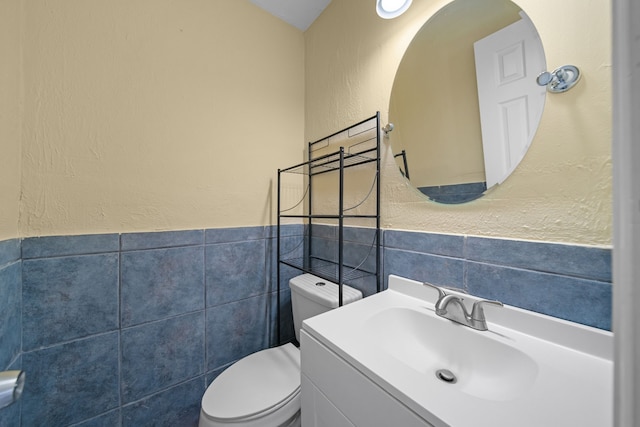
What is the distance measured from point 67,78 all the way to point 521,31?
153cm

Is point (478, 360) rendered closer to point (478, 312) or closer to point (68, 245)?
point (478, 312)

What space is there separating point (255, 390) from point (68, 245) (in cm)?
88

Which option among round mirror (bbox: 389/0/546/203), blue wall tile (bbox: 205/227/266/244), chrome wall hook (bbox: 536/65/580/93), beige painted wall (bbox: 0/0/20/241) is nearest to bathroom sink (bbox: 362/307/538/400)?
round mirror (bbox: 389/0/546/203)

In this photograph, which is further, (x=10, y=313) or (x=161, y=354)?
(x=161, y=354)

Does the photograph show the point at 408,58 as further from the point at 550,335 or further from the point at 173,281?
the point at 173,281

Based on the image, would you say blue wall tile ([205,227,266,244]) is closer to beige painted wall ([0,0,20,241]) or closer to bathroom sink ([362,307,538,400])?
beige painted wall ([0,0,20,241])

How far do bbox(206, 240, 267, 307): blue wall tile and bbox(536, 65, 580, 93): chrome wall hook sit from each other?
1.28m

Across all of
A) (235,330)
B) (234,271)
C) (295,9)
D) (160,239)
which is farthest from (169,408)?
(295,9)

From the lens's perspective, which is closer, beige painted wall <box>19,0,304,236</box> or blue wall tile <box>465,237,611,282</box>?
blue wall tile <box>465,237,611,282</box>

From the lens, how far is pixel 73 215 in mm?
833

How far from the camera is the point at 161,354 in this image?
99 cm

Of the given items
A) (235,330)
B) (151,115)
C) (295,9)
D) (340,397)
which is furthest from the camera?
(295,9)

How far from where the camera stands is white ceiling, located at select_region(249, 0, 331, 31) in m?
1.28

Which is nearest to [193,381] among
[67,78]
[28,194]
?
[28,194]
